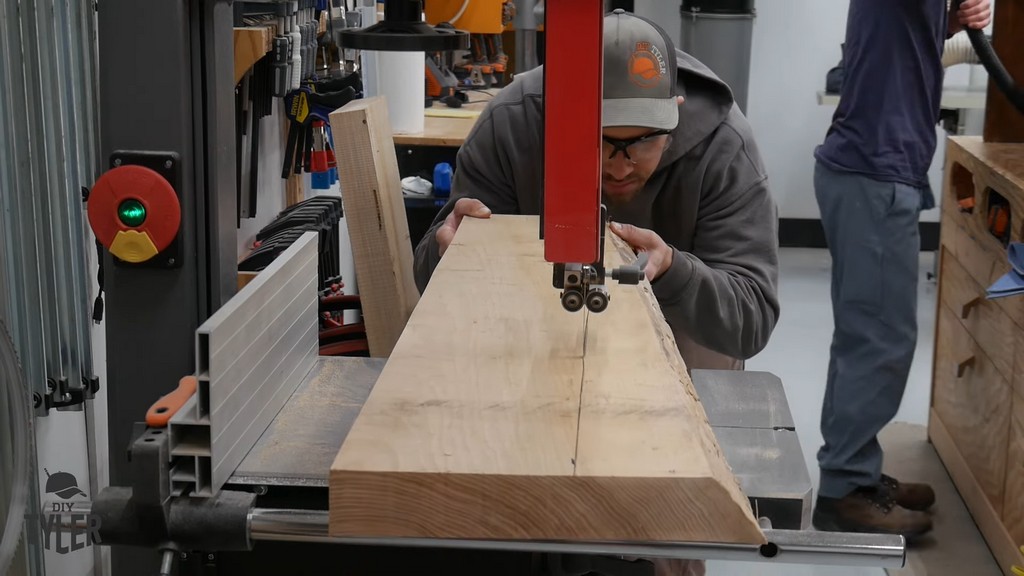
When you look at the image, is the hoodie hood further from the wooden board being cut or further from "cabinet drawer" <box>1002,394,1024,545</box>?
"cabinet drawer" <box>1002,394,1024,545</box>

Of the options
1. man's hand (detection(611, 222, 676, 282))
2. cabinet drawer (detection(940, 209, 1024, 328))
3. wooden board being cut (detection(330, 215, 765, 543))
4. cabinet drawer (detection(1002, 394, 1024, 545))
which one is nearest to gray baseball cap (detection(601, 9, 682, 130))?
man's hand (detection(611, 222, 676, 282))

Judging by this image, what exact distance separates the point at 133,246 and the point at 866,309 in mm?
2128

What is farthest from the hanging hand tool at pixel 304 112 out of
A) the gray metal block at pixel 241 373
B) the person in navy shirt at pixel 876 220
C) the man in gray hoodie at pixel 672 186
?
the gray metal block at pixel 241 373

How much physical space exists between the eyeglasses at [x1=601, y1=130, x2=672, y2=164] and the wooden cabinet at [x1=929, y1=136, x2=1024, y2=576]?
4.28 ft

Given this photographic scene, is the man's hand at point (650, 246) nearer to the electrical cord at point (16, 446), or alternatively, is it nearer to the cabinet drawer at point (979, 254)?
the electrical cord at point (16, 446)

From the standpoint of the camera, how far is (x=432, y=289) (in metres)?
1.55

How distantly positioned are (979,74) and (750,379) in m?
4.60

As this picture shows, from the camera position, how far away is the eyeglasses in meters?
1.82

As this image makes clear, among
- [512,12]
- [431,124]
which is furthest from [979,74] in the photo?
[431,124]

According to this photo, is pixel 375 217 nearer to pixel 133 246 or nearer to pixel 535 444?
pixel 133 246

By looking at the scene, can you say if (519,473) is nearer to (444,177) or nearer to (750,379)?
(750,379)

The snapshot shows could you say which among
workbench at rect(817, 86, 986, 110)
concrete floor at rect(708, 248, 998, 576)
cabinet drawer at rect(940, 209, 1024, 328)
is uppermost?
workbench at rect(817, 86, 986, 110)

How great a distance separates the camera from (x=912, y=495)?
318 cm

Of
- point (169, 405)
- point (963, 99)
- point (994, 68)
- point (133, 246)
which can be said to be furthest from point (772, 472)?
point (963, 99)
